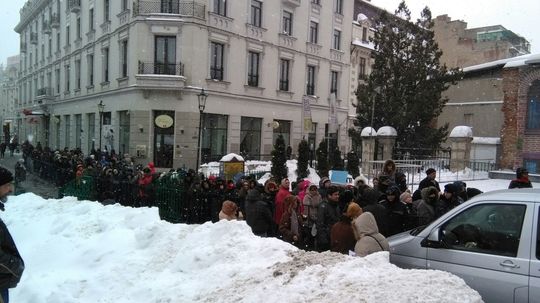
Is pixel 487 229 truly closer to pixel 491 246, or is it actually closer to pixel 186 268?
pixel 491 246

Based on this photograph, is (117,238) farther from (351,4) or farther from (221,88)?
(351,4)

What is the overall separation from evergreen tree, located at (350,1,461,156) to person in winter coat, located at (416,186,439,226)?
14.8 metres

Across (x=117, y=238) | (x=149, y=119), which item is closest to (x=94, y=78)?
(x=149, y=119)

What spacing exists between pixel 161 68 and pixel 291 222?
1896cm

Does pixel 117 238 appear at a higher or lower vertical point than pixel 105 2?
lower

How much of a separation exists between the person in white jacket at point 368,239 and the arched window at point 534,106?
1665cm

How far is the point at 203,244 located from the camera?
19.9 ft

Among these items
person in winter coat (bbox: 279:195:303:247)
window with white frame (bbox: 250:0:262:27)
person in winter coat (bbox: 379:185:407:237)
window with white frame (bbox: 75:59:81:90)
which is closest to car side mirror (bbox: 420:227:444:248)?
person in winter coat (bbox: 379:185:407:237)

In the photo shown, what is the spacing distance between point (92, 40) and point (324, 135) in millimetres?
19344

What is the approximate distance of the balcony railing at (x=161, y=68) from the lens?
937 inches

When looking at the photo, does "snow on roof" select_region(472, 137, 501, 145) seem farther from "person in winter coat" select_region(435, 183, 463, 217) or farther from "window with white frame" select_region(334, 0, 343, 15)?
"person in winter coat" select_region(435, 183, 463, 217)

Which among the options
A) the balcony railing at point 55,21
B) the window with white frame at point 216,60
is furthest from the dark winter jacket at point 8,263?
the balcony railing at point 55,21

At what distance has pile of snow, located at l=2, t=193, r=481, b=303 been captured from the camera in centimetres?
378

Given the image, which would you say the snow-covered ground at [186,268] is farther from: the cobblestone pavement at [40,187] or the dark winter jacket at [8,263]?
the cobblestone pavement at [40,187]
